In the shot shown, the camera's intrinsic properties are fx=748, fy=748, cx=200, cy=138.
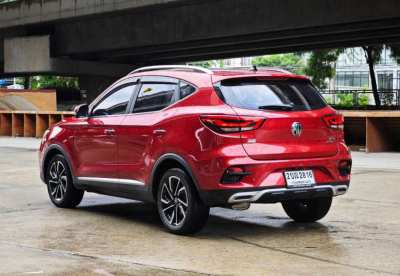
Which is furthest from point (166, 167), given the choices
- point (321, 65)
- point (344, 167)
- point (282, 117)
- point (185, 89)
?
point (321, 65)

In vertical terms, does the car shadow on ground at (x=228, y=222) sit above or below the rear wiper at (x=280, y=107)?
below

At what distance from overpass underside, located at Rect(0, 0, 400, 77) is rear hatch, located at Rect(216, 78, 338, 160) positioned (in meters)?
22.7

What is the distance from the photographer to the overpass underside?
31.3m

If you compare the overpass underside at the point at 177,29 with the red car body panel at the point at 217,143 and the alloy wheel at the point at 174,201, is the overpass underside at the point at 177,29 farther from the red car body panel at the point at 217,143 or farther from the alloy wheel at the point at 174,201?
the alloy wheel at the point at 174,201

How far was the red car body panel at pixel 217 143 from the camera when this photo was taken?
712 centimetres

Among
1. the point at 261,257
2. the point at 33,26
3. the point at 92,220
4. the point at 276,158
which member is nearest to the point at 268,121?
the point at 276,158

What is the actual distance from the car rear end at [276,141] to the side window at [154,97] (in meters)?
0.60

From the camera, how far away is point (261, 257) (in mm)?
6457

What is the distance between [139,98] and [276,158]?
1960mm

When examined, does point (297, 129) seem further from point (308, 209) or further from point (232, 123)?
point (308, 209)

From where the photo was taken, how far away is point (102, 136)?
345 inches

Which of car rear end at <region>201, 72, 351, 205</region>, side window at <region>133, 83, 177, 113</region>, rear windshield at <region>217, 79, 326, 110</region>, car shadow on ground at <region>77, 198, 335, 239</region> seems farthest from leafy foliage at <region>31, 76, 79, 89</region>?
car rear end at <region>201, 72, 351, 205</region>

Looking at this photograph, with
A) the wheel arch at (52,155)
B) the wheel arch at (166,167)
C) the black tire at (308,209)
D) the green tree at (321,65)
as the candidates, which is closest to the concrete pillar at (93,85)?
the green tree at (321,65)

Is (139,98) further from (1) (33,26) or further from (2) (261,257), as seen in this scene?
(1) (33,26)
